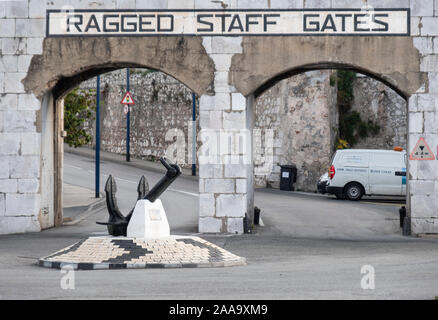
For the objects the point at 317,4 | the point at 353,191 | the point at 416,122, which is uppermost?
the point at 317,4

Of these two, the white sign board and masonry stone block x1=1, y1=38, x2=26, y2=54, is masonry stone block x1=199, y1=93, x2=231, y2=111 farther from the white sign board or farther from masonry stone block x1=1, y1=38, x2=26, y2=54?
masonry stone block x1=1, y1=38, x2=26, y2=54

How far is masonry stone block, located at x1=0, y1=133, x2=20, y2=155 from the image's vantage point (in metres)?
18.0

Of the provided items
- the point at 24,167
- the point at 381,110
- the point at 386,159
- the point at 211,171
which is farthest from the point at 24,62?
the point at 381,110

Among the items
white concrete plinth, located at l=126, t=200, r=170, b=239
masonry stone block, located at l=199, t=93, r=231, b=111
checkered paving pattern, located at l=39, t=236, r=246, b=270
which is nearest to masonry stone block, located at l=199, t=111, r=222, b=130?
masonry stone block, located at l=199, t=93, r=231, b=111

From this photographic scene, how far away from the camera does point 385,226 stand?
2030 cm

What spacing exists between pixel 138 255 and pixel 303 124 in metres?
20.2

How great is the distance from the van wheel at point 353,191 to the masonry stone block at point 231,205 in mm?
12158

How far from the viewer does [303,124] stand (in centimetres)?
3177

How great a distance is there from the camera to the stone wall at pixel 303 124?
3144cm

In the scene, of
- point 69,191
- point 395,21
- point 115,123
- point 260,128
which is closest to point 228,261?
point 395,21

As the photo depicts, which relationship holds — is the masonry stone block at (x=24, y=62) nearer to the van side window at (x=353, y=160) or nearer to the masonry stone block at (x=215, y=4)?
the masonry stone block at (x=215, y=4)

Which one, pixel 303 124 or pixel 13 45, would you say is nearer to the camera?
pixel 13 45

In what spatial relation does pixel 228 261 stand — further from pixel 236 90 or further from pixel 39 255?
pixel 236 90

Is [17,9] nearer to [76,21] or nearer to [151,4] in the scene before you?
[76,21]
